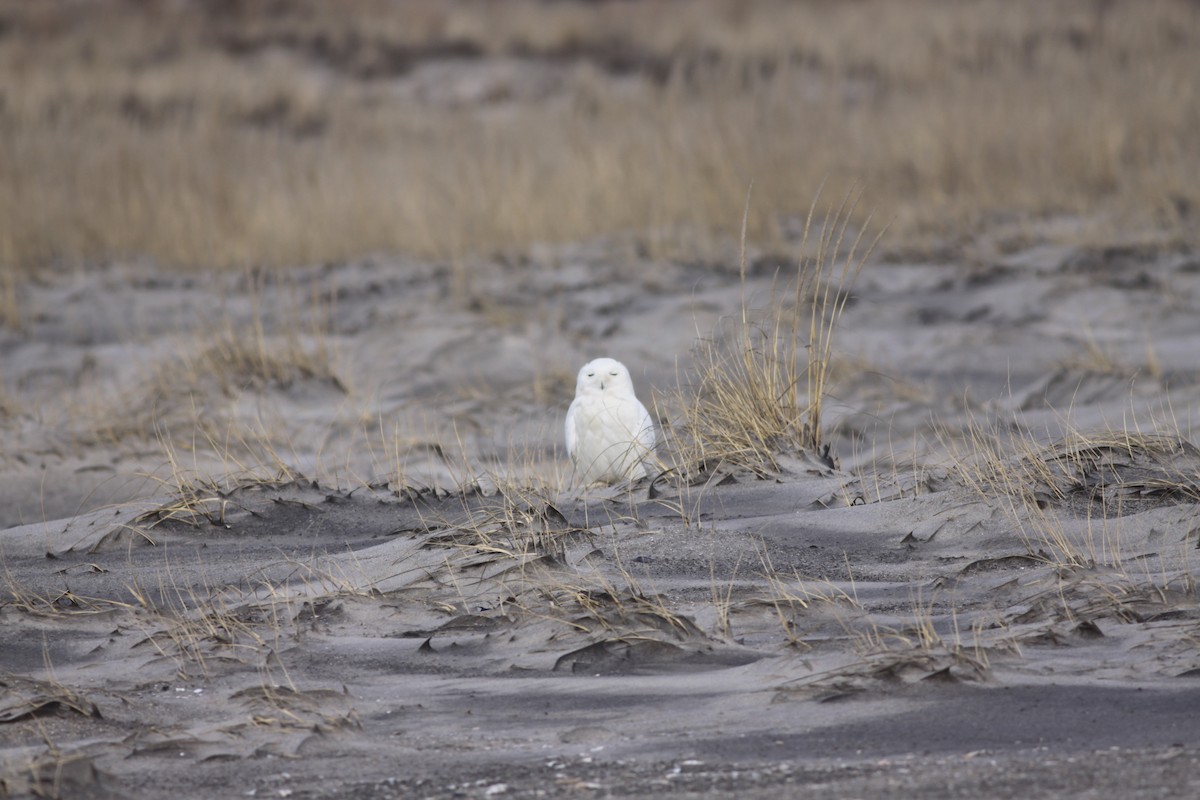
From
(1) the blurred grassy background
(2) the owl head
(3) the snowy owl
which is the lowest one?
(3) the snowy owl

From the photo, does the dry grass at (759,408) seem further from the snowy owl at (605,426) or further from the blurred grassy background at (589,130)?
the blurred grassy background at (589,130)

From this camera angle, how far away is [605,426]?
4.36 metres

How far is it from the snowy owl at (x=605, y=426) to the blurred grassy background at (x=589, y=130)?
8.90ft

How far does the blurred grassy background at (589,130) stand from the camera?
9.27 m

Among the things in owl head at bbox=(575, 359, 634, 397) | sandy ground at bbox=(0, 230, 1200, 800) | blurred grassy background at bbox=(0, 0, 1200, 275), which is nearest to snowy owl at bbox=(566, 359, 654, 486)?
owl head at bbox=(575, 359, 634, 397)

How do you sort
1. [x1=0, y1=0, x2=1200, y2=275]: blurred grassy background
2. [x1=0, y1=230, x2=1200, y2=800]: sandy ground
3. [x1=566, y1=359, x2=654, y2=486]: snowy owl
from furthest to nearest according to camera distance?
[x1=0, y1=0, x2=1200, y2=275]: blurred grassy background
[x1=566, y1=359, x2=654, y2=486]: snowy owl
[x1=0, y1=230, x2=1200, y2=800]: sandy ground

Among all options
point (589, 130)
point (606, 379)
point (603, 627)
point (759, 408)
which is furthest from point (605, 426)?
point (589, 130)

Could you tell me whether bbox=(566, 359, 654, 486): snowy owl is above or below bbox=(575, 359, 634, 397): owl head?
below

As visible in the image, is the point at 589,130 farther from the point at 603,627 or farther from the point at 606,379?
the point at 603,627

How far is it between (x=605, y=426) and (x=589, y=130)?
24.0 feet

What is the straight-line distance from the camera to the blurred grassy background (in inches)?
365

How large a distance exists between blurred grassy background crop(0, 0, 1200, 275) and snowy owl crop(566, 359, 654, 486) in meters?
2.71

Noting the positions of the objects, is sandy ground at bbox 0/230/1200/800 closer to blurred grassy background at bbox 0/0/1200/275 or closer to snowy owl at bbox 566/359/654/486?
snowy owl at bbox 566/359/654/486

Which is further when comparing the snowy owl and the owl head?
the owl head
